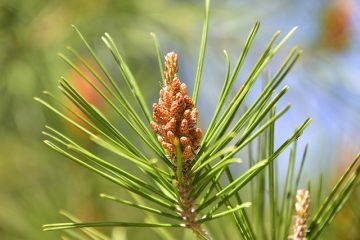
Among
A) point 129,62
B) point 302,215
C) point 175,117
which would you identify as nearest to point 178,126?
point 175,117

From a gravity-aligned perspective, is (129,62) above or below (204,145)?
above

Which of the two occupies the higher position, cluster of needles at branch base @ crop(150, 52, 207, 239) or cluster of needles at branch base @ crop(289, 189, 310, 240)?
cluster of needles at branch base @ crop(150, 52, 207, 239)

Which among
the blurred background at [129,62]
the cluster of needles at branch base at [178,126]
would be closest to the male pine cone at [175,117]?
the cluster of needles at branch base at [178,126]

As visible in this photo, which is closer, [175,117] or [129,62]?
[175,117]

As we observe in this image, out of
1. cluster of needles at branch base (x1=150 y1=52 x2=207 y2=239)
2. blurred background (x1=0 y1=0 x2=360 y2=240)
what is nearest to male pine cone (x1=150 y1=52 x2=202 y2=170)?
cluster of needles at branch base (x1=150 y1=52 x2=207 y2=239)

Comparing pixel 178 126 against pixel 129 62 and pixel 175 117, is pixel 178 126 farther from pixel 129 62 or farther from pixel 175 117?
pixel 129 62

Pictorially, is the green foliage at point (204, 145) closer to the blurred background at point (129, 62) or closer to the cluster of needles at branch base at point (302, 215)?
the cluster of needles at branch base at point (302, 215)

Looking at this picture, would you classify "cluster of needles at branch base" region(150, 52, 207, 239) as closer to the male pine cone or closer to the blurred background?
the male pine cone

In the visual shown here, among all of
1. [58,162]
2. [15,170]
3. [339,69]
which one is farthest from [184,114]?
[339,69]
